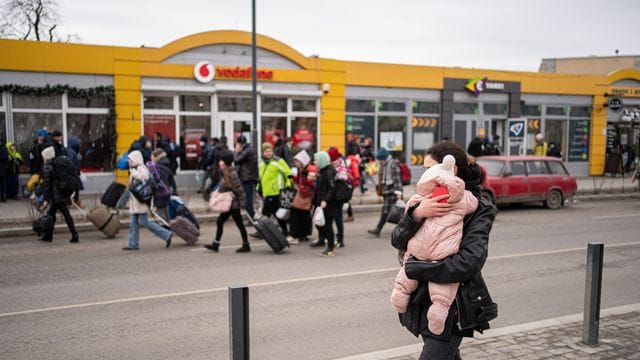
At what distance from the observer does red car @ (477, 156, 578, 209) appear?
1628 centimetres

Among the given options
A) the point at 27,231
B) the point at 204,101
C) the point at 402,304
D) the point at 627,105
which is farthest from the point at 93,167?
the point at 627,105

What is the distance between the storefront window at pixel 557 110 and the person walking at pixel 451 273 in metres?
26.5

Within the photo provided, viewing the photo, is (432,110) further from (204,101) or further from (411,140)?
(204,101)

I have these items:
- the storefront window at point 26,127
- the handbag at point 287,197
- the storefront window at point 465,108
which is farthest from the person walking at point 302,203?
the storefront window at point 465,108

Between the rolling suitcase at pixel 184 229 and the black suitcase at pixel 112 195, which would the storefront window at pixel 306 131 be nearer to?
the black suitcase at pixel 112 195

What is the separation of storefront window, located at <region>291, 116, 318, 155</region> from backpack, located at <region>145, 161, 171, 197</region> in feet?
33.6

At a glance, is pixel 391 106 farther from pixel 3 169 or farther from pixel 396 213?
pixel 3 169

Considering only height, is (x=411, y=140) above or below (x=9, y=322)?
above

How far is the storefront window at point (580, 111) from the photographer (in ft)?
93.8

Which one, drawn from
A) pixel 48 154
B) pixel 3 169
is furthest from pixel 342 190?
pixel 3 169

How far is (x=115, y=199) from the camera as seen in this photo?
39.4 feet

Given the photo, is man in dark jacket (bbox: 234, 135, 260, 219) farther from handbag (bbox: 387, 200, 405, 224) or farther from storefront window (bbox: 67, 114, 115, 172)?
storefront window (bbox: 67, 114, 115, 172)

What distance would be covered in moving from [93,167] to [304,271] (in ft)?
39.9

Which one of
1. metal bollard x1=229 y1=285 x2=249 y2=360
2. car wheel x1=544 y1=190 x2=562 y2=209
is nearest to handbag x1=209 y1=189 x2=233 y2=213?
metal bollard x1=229 y1=285 x2=249 y2=360
